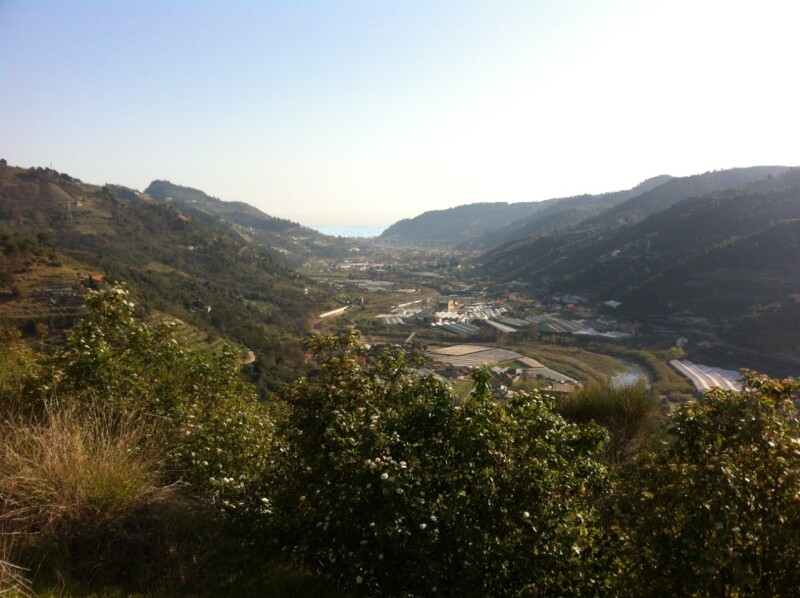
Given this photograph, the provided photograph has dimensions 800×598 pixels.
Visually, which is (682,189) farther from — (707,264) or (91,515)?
(91,515)

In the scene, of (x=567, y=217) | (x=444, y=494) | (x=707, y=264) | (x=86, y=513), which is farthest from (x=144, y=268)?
(x=567, y=217)

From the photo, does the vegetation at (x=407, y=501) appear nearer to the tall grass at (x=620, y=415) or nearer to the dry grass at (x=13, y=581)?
the dry grass at (x=13, y=581)

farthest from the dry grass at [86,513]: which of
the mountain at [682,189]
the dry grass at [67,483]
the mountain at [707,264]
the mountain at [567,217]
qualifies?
the mountain at [567,217]

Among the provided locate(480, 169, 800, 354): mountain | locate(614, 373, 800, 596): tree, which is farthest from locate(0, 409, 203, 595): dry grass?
locate(480, 169, 800, 354): mountain

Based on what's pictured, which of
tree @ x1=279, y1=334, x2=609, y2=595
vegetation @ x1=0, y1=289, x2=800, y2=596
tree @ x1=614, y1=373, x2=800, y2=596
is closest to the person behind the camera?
tree @ x1=614, y1=373, x2=800, y2=596

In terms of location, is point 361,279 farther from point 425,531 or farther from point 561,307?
point 425,531

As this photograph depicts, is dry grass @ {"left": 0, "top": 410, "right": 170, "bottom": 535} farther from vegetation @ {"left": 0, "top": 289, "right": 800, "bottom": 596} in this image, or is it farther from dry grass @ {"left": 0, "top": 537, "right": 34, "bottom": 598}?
dry grass @ {"left": 0, "top": 537, "right": 34, "bottom": 598}

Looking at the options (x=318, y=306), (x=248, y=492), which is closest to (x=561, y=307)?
(x=318, y=306)
